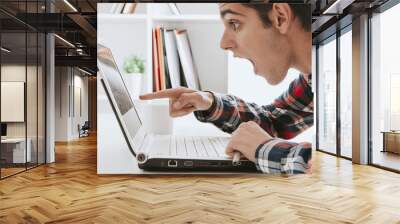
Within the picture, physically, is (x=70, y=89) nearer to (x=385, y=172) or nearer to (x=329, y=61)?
(x=329, y=61)

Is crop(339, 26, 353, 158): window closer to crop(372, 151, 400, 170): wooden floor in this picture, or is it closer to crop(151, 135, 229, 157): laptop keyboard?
crop(372, 151, 400, 170): wooden floor

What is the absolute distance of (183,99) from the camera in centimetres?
564

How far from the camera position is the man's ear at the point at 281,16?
565 cm

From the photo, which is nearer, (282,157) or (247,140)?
(247,140)

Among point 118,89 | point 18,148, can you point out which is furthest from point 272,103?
point 18,148

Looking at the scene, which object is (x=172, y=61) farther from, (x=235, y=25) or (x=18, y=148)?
(x=18, y=148)

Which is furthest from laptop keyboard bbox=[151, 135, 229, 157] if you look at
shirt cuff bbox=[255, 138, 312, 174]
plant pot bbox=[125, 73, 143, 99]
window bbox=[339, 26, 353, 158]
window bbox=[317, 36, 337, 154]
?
window bbox=[317, 36, 337, 154]

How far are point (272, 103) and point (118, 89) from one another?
2246 millimetres

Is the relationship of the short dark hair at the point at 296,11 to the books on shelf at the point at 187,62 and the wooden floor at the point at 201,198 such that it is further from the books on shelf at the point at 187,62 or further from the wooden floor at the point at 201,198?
the wooden floor at the point at 201,198

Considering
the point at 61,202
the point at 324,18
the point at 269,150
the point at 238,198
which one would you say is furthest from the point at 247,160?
the point at 324,18

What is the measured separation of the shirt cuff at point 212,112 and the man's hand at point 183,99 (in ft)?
0.15

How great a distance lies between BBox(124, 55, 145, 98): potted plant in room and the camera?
5590 mm

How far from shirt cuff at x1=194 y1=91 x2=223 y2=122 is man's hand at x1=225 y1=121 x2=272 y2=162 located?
0.38m

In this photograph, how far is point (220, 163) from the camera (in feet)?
18.6
